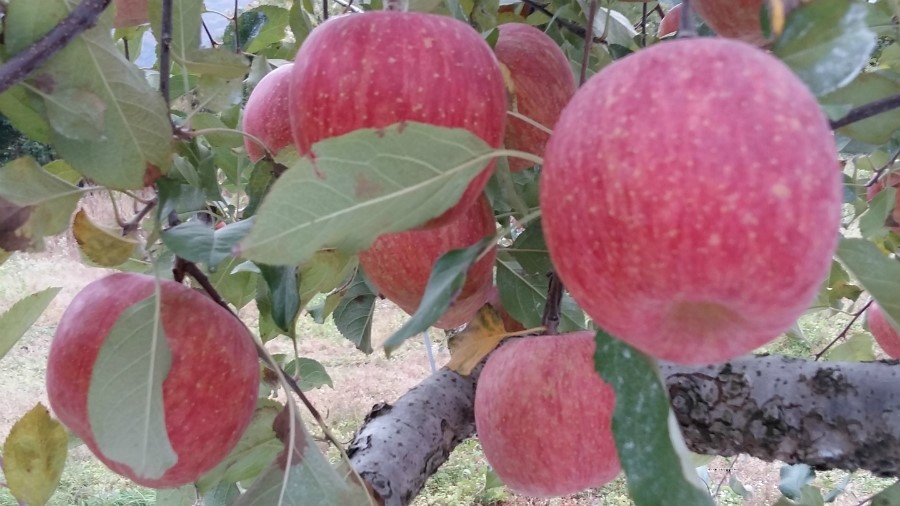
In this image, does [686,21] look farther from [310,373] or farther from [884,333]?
[884,333]

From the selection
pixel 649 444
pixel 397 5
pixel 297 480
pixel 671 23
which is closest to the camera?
pixel 649 444

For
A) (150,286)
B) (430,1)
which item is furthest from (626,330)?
(150,286)

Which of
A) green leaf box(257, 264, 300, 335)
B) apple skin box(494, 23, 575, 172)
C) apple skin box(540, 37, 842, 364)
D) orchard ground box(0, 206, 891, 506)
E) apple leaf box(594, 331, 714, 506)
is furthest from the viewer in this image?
orchard ground box(0, 206, 891, 506)

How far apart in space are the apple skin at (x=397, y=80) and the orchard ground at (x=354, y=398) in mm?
1748

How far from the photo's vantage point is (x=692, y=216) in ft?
0.98

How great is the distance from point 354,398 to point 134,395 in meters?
2.67

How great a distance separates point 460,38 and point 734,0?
0.28 metres

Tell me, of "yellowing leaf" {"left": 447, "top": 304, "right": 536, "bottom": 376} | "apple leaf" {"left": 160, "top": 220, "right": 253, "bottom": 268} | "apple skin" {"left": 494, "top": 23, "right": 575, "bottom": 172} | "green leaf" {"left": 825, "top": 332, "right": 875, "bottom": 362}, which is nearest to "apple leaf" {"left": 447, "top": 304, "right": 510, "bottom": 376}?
"yellowing leaf" {"left": 447, "top": 304, "right": 536, "bottom": 376}

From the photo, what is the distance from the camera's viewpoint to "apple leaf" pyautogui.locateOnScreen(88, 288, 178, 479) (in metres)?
0.50

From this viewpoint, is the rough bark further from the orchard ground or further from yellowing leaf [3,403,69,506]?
the orchard ground

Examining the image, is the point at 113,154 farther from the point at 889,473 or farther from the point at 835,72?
the point at 889,473

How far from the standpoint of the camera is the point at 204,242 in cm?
53

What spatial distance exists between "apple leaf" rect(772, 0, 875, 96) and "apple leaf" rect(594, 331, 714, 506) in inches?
7.5

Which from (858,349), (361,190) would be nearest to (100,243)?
(361,190)
